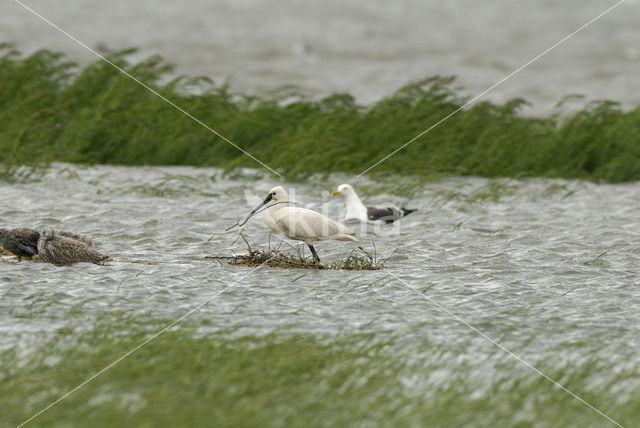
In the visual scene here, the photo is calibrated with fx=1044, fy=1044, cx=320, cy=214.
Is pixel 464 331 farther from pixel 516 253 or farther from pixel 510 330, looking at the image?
pixel 516 253

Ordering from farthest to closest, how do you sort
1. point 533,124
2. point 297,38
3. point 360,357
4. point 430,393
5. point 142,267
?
point 297,38 → point 533,124 → point 142,267 → point 360,357 → point 430,393

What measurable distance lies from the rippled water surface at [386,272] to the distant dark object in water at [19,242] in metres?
0.38

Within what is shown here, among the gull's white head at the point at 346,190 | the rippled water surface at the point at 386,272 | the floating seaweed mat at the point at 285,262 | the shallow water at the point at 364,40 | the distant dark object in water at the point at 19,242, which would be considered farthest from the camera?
the shallow water at the point at 364,40

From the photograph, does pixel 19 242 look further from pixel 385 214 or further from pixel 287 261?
→ pixel 385 214

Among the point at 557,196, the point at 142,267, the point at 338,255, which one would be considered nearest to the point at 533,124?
the point at 557,196

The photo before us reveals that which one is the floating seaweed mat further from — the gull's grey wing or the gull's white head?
the gull's white head

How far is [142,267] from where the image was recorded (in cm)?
1106

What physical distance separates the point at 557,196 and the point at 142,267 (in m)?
8.13

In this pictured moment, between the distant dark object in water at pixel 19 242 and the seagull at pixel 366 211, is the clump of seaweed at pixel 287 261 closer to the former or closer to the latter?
the distant dark object in water at pixel 19 242

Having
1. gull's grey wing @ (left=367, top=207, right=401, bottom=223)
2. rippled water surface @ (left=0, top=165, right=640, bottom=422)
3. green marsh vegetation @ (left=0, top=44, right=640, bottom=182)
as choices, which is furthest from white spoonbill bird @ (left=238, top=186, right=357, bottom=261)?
green marsh vegetation @ (left=0, top=44, right=640, bottom=182)

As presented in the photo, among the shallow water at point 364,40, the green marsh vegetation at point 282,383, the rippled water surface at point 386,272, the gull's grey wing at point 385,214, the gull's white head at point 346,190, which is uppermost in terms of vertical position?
the shallow water at point 364,40

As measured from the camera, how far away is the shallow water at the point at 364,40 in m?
31.0

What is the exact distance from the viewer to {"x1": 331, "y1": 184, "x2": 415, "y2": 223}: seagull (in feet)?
46.2

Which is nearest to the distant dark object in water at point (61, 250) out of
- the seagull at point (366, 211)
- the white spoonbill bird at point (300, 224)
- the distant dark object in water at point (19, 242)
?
the distant dark object in water at point (19, 242)
